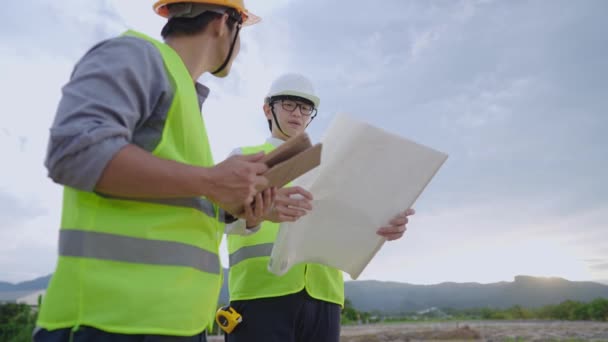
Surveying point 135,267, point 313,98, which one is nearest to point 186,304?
point 135,267

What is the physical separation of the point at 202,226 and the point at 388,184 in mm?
1100

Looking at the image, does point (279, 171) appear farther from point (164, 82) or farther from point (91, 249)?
point (91, 249)

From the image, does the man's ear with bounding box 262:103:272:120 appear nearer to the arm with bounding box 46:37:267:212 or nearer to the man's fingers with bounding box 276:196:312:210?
the man's fingers with bounding box 276:196:312:210

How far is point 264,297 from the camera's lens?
119 inches

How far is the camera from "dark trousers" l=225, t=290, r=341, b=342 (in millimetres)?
2959

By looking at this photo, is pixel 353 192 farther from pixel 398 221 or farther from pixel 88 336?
pixel 88 336

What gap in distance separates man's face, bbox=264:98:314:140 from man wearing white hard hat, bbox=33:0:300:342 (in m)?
A: 1.89

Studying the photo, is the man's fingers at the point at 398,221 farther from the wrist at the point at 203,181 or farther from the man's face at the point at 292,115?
the wrist at the point at 203,181

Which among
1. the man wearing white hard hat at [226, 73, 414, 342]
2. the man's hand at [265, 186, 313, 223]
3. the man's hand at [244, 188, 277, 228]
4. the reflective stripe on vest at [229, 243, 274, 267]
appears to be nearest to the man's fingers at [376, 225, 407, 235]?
the man wearing white hard hat at [226, 73, 414, 342]

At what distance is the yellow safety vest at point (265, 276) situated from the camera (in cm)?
303

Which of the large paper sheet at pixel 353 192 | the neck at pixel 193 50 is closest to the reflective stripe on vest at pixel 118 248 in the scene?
the neck at pixel 193 50

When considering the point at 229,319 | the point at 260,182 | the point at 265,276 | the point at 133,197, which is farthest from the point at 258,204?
the point at 229,319

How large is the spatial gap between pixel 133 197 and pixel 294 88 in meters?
2.28

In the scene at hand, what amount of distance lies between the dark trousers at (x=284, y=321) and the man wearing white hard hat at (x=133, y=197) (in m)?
1.26
